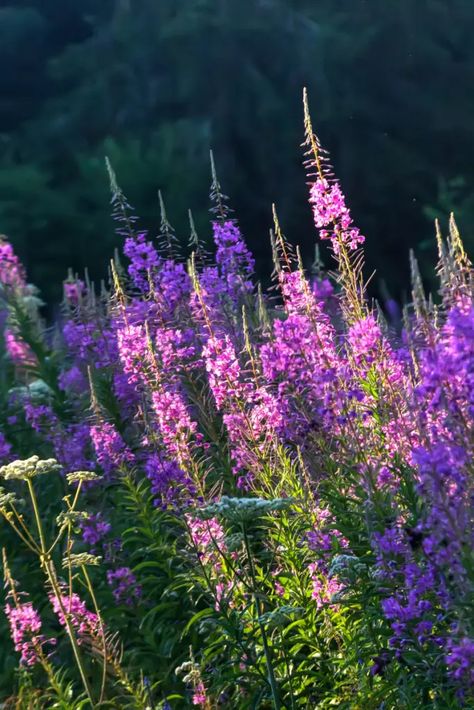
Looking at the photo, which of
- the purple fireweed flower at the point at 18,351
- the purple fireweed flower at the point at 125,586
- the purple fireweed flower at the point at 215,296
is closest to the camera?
the purple fireweed flower at the point at 125,586

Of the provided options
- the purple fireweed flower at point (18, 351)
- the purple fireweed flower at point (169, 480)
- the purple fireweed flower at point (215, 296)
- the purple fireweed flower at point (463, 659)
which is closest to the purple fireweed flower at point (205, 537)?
the purple fireweed flower at point (169, 480)

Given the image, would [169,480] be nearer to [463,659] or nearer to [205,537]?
[205,537]

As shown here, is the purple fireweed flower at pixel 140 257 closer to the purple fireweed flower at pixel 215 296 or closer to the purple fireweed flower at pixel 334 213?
the purple fireweed flower at pixel 215 296

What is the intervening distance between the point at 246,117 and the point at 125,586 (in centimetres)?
1625

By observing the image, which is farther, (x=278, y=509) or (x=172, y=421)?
(x=172, y=421)

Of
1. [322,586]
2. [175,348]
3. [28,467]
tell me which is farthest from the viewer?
[175,348]

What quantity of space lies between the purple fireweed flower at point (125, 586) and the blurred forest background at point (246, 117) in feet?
48.4

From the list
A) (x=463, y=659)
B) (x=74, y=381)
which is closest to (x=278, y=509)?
(x=463, y=659)

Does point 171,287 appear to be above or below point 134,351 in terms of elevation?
above

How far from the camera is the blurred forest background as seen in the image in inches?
822

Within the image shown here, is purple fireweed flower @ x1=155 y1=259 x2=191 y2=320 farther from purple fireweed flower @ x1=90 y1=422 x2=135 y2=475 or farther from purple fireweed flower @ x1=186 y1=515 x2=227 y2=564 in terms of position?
purple fireweed flower @ x1=186 y1=515 x2=227 y2=564

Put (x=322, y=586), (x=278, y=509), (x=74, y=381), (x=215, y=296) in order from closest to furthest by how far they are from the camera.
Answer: (x=278, y=509), (x=322, y=586), (x=215, y=296), (x=74, y=381)

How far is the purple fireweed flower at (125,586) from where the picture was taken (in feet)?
20.2

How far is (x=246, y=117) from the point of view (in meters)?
21.4
